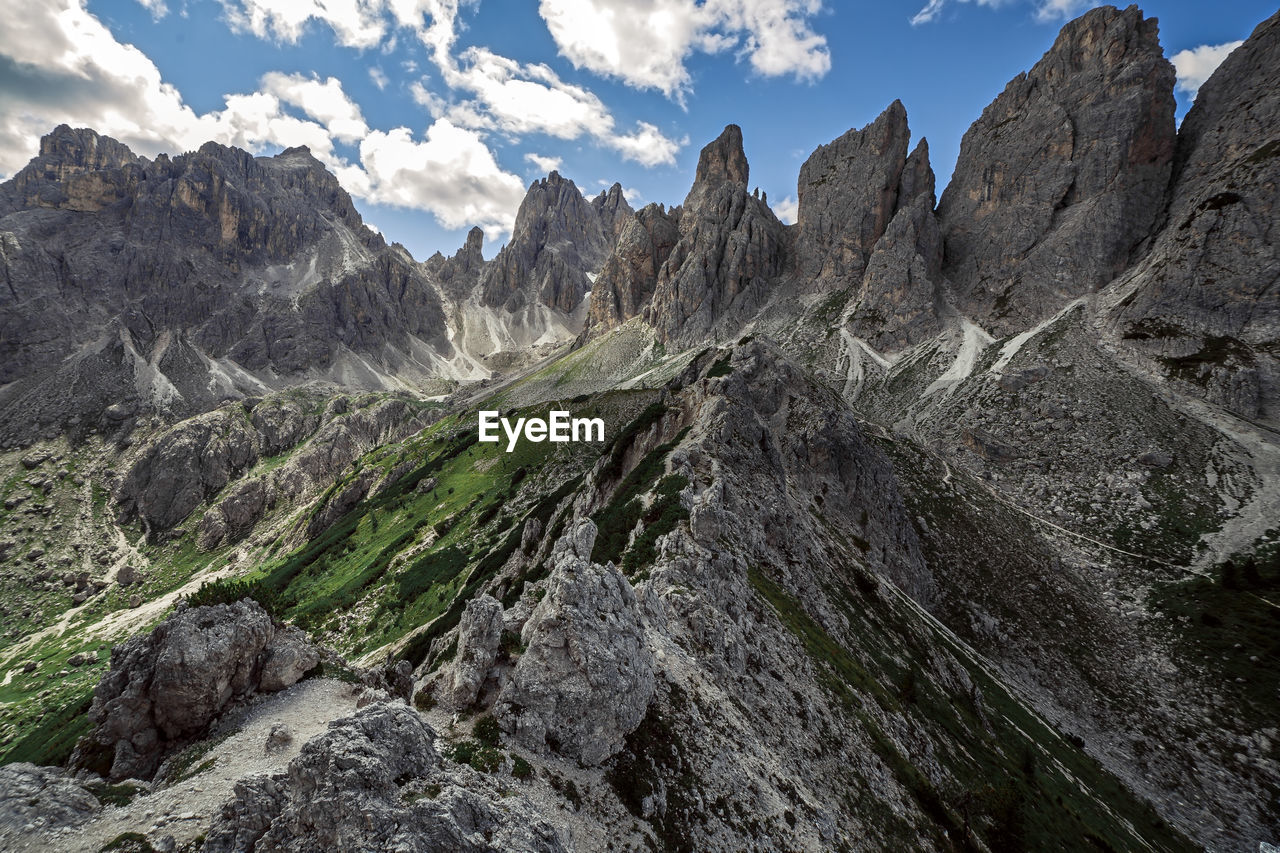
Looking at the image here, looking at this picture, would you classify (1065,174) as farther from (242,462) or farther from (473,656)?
(242,462)

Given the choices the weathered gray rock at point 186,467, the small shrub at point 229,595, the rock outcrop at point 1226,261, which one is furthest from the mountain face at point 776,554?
the weathered gray rock at point 186,467

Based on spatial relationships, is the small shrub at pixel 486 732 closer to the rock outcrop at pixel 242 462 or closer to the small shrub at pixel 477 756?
the small shrub at pixel 477 756

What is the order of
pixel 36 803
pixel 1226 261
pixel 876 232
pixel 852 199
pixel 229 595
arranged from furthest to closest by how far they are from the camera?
1. pixel 852 199
2. pixel 876 232
3. pixel 1226 261
4. pixel 229 595
5. pixel 36 803

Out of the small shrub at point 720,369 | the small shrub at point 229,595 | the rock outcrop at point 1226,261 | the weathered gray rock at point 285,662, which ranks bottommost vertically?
the weathered gray rock at point 285,662

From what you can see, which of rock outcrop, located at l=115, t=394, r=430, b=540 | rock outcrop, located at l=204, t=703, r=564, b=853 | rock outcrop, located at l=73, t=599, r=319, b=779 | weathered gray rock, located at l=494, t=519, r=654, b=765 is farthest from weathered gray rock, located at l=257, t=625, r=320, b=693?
rock outcrop, located at l=115, t=394, r=430, b=540

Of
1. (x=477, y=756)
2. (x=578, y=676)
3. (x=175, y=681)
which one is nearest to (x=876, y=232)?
(x=578, y=676)

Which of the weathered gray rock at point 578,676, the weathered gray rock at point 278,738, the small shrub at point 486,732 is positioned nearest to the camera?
the small shrub at point 486,732

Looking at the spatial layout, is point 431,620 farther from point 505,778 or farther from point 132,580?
point 132,580
